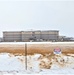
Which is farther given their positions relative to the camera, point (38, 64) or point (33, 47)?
point (38, 64)

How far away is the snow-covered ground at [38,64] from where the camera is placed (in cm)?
187

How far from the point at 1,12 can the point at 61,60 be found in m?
1.24

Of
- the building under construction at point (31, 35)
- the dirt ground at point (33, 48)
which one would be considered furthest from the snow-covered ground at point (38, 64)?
the building under construction at point (31, 35)

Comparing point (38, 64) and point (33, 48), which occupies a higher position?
point (33, 48)

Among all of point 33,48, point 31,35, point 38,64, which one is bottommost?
point 38,64

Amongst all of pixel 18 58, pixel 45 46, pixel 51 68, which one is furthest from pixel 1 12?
pixel 51 68

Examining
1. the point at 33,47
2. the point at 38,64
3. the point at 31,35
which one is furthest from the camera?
the point at 31,35

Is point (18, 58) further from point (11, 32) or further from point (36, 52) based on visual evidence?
point (11, 32)

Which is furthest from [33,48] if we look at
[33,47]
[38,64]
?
[38,64]

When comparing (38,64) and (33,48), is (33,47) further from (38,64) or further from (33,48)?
(38,64)

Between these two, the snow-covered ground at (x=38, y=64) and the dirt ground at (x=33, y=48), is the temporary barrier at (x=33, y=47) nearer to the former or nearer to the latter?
the dirt ground at (x=33, y=48)

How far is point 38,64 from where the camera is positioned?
1.97 m

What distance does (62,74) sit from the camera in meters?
1.97

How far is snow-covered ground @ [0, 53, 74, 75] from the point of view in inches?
73.5
